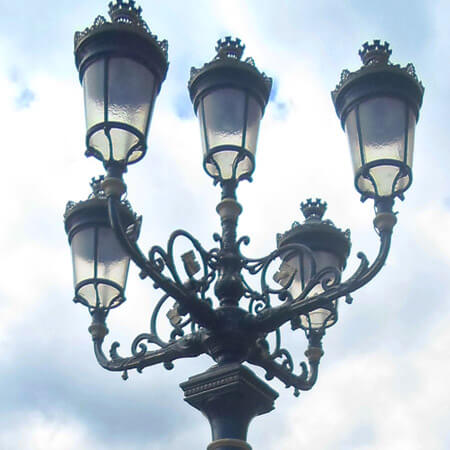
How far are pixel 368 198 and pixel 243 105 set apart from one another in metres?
0.91

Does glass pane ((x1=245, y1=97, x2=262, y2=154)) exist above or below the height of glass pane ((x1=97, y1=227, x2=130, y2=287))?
above

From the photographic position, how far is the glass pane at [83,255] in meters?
6.50

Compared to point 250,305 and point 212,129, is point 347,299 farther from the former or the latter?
point 212,129

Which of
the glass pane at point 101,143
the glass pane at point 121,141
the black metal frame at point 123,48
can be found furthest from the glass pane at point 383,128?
the glass pane at point 101,143

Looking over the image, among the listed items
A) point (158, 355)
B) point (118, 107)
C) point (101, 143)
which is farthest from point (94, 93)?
point (158, 355)

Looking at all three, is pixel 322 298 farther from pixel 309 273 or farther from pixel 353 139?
pixel 309 273

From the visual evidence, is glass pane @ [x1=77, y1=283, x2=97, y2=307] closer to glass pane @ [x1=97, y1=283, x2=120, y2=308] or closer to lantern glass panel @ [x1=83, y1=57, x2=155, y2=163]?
glass pane @ [x1=97, y1=283, x2=120, y2=308]

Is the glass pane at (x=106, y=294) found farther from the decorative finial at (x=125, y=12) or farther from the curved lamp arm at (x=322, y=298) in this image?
the decorative finial at (x=125, y=12)

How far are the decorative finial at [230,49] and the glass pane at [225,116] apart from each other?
0.29m

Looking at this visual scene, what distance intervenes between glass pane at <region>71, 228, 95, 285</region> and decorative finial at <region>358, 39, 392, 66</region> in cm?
208

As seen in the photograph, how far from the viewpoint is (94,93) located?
5.45m

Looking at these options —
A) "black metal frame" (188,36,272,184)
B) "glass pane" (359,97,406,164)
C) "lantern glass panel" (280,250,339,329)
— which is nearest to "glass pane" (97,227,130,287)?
"black metal frame" (188,36,272,184)

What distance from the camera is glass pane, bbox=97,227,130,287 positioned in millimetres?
6508

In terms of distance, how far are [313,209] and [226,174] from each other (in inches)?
61.8
